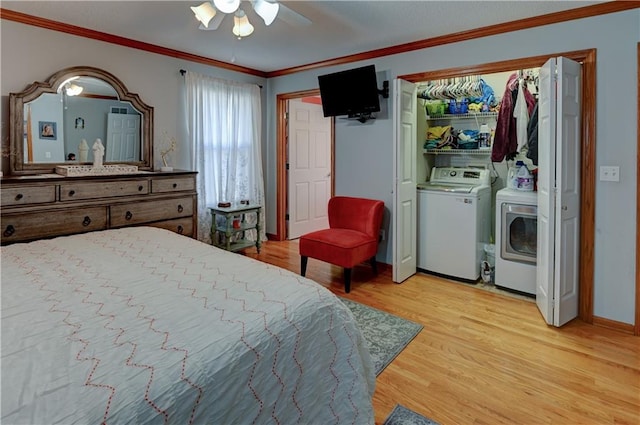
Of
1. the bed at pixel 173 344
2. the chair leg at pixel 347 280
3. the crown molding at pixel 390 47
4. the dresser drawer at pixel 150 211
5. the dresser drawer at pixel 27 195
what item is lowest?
the chair leg at pixel 347 280

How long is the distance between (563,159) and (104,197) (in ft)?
11.8

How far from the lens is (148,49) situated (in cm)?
381

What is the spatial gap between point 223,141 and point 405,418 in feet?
12.3

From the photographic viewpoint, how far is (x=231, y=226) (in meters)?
4.41

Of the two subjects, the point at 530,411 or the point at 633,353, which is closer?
the point at 530,411

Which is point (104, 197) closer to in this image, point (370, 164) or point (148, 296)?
point (148, 296)

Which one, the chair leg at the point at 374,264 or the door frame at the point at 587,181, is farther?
the chair leg at the point at 374,264

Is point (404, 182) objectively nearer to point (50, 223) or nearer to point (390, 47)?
point (390, 47)

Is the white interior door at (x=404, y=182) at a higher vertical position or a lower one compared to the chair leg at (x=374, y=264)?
higher

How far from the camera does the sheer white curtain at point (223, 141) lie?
14.2 ft

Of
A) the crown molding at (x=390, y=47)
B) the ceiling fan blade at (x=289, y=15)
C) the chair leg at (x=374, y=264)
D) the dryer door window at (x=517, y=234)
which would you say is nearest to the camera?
the ceiling fan blade at (x=289, y=15)

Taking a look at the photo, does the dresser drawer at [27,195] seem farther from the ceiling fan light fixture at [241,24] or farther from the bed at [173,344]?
the ceiling fan light fixture at [241,24]

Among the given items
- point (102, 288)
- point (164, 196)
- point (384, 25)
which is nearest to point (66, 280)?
point (102, 288)

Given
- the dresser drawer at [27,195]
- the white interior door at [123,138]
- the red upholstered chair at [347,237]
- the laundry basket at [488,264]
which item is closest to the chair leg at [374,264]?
the red upholstered chair at [347,237]
